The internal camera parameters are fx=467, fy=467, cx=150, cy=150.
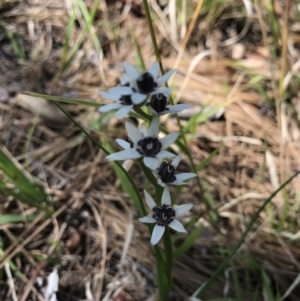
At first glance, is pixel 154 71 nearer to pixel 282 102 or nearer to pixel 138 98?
pixel 138 98

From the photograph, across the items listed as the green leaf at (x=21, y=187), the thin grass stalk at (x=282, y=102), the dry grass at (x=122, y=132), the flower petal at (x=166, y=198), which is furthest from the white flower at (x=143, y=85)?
the thin grass stalk at (x=282, y=102)

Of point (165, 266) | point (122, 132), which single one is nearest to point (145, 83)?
point (165, 266)

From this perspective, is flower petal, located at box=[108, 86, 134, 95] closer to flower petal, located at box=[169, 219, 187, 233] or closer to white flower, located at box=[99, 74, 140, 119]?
white flower, located at box=[99, 74, 140, 119]

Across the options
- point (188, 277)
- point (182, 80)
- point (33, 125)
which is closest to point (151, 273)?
point (188, 277)

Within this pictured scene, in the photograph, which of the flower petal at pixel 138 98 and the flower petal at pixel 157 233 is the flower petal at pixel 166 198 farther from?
the flower petal at pixel 138 98

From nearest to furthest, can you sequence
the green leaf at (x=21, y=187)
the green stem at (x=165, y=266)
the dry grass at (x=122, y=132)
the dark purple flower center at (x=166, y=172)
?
the dark purple flower center at (x=166, y=172) → the green stem at (x=165, y=266) → the green leaf at (x=21, y=187) → the dry grass at (x=122, y=132)

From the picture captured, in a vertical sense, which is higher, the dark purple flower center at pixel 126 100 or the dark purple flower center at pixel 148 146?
the dark purple flower center at pixel 126 100
